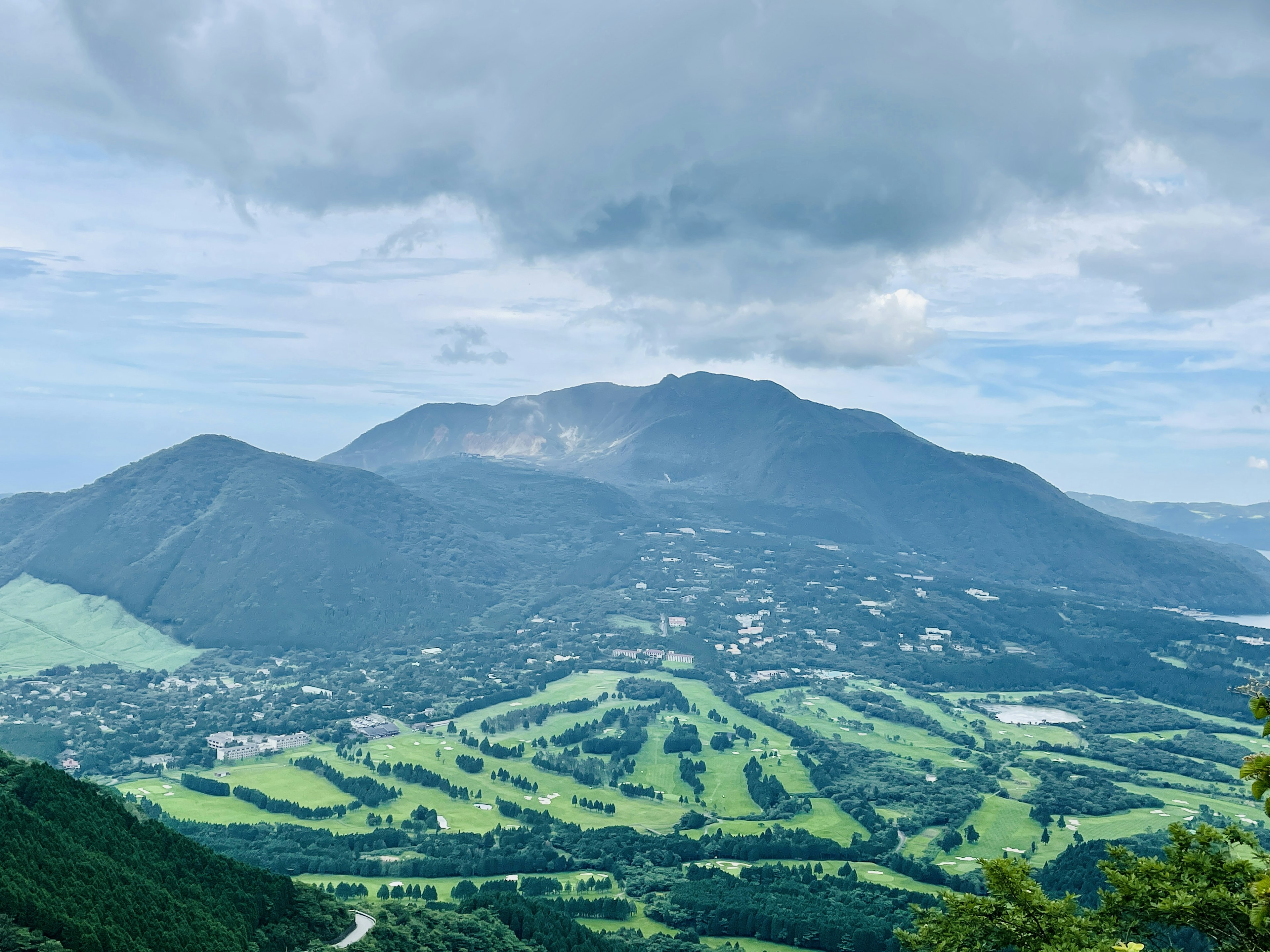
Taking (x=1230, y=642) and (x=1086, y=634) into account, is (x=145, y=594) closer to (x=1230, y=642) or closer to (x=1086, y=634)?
(x=1086, y=634)

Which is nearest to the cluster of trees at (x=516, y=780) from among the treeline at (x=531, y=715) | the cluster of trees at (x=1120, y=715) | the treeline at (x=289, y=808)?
the treeline at (x=531, y=715)

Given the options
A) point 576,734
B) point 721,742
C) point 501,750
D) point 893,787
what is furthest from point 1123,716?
point 501,750

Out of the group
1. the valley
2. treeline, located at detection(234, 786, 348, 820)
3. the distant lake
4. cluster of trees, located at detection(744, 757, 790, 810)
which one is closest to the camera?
the valley

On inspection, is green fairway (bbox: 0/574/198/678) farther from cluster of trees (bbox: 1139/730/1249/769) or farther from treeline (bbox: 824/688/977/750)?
cluster of trees (bbox: 1139/730/1249/769)

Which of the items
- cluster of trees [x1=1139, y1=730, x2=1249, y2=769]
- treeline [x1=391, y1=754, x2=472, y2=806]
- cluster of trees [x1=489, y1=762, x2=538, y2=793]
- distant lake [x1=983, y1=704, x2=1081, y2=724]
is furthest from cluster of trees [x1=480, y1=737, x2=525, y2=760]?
cluster of trees [x1=1139, y1=730, x2=1249, y2=769]

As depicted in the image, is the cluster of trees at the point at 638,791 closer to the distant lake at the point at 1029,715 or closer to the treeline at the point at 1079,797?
the treeline at the point at 1079,797

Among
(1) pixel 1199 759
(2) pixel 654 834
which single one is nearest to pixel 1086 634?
(1) pixel 1199 759

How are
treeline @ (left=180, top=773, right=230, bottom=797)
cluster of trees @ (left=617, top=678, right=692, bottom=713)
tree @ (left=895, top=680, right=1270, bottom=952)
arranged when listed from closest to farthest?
1. tree @ (left=895, top=680, right=1270, bottom=952)
2. treeline @ (left=180, top=773, right=230, bottom=797)
3. cluster of trees @ (left=617, top=678, right=692, bottom=713)
